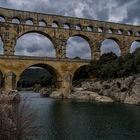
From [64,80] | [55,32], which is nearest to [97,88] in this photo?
[64,80]

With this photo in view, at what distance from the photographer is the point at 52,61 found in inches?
2566

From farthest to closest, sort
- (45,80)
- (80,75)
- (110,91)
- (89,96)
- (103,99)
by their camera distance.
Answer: (45,80) < (80,75) < (89,96) < (110,91) < (103,99)

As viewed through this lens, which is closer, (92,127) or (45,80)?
(92,127)

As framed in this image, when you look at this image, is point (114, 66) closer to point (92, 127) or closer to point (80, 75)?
point (80, 75)

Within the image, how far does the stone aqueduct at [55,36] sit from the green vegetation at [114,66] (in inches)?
115

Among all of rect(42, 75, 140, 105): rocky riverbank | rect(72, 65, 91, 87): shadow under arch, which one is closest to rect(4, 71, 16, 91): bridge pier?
rect(42, 75, 140, 105): rocky riverbank

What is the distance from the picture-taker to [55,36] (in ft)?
223

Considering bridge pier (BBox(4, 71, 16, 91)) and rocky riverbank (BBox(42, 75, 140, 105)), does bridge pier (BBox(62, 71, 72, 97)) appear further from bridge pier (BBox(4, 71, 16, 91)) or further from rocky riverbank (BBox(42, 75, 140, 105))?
bridge pier (BBox(4, 71, 16, 91))

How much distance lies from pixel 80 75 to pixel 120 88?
59.0 ft

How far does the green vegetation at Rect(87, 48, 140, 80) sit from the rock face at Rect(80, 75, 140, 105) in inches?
66.1

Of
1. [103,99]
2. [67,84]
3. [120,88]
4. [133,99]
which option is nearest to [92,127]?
[133,99]

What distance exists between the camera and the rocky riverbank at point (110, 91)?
52.7 meters

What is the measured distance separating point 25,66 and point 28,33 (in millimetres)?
7865

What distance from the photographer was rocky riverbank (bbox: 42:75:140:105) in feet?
173
